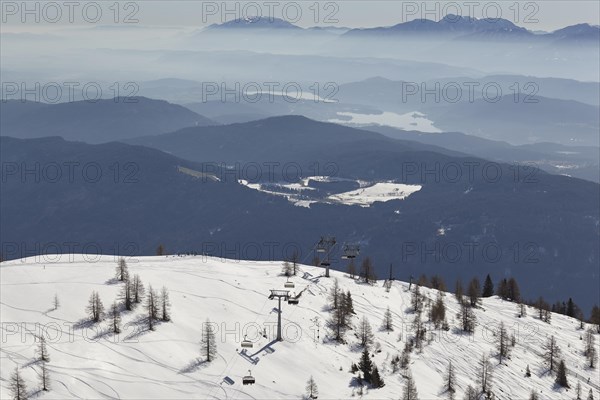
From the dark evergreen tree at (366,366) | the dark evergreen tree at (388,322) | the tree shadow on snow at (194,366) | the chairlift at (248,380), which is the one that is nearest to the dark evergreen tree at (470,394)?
the dark evergreen tree at (366,366)

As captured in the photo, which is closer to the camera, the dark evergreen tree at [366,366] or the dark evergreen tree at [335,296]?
the dark evergreen tree at [366,366]

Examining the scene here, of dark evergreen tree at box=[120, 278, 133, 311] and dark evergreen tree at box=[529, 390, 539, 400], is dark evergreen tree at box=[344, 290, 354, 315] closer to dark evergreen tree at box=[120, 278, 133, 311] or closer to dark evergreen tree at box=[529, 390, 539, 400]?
dark evergreen tree at box=[529, 390, 539, 400]

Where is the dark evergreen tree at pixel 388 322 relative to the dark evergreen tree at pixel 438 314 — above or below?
above

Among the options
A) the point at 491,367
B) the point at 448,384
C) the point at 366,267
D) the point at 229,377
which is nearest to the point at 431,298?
the point at 366,267

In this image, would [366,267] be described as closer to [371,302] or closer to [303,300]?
[371,302]

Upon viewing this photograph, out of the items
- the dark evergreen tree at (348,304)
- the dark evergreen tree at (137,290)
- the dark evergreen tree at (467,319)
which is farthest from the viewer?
the dark evergreen tree at (467,319)

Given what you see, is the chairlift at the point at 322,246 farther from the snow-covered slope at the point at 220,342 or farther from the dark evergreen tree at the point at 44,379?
the dark evergreen tree at the point at 44,379

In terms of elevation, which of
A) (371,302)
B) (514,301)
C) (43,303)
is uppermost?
(43,303)

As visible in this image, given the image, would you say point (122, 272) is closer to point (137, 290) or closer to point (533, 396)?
point (137, 290)
